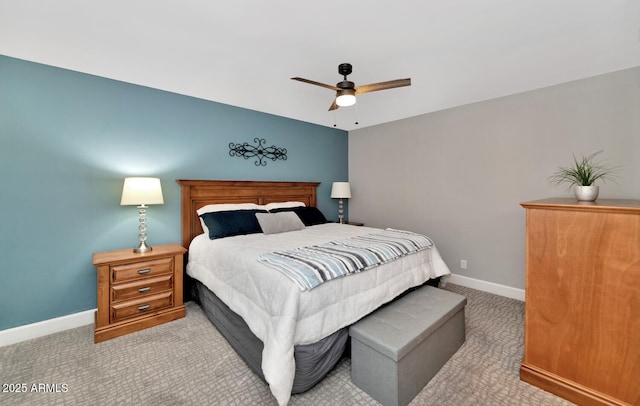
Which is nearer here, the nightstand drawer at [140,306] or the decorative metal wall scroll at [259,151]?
the nightstand drawer at [140,306]

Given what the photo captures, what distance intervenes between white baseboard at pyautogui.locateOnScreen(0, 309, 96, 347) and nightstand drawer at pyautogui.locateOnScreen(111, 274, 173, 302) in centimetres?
58

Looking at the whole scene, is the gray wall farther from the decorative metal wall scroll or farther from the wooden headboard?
the decorative metal wall scroll

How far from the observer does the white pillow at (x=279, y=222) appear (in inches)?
123

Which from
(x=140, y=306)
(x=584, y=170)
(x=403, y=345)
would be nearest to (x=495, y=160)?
(x=584, y=170)

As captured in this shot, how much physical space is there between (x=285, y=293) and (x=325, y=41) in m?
1.97

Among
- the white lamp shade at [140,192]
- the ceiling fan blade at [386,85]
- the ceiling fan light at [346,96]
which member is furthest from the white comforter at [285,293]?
the ceiling fan blade at [386,85]

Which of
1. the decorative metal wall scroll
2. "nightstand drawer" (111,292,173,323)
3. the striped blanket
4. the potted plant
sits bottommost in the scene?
"nightstand drawer" (111,292,173,323)

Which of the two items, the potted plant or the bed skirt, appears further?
the potted plant

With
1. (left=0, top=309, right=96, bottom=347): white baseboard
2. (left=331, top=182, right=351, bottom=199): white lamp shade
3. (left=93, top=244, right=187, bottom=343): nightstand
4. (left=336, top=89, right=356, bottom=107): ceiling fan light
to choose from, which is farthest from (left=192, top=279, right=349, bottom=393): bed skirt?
(left=331, top=182, right=351, bottom=199): white lamp shade

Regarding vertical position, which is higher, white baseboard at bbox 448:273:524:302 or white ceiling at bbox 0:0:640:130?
white ceiling at bbox 0:0:640:130

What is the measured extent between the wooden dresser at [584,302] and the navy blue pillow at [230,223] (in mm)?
2644

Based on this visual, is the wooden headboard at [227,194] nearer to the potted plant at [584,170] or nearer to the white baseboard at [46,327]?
the white baseboard at [46,327]

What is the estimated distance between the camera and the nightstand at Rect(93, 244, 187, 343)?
226 centimetres

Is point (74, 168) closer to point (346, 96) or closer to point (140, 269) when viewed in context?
point (140, 269)
